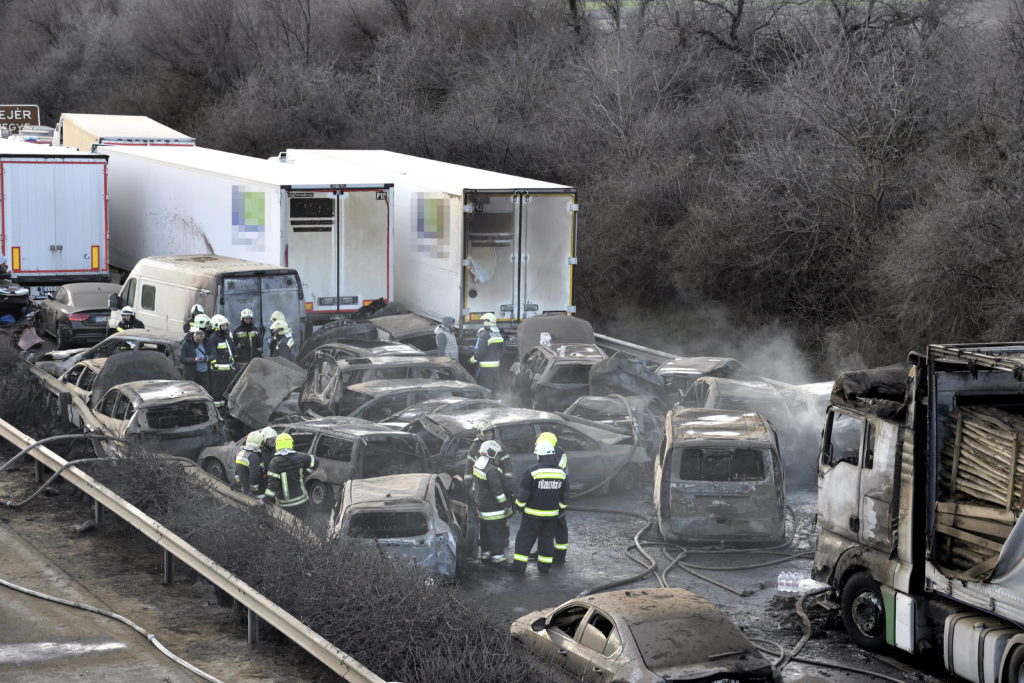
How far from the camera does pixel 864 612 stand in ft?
34.7

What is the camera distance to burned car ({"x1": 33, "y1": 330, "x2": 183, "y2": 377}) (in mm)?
18188

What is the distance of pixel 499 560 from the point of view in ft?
40.5

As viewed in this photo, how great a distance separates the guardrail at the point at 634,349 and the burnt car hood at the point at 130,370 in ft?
26.1

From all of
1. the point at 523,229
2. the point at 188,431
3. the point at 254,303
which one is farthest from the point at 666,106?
the point at 188,431

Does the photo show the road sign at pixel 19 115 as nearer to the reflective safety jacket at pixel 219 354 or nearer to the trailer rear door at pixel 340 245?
the trailer rear door at pixel 340 245

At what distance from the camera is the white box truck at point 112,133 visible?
30.2 metres

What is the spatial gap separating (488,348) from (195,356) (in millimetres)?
4326

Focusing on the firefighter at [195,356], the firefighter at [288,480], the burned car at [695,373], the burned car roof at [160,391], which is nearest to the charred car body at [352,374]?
the burned car roof at [160,391]

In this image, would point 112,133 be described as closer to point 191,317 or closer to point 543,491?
point 191,317

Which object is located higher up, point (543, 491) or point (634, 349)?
point (634, 349)

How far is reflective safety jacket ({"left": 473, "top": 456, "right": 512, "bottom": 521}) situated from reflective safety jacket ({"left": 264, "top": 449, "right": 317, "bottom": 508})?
5.71ft

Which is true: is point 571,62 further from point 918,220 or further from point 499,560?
point 499,560

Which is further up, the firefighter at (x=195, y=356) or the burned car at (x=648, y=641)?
the firefighter at (x=195, y=356)

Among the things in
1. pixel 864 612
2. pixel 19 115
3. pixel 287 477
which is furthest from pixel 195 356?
pixel 19 115
